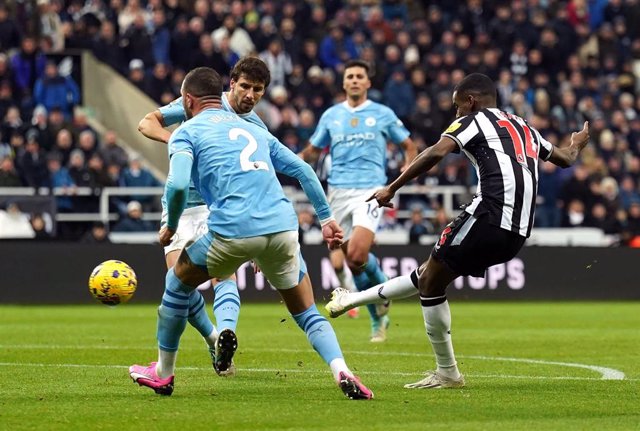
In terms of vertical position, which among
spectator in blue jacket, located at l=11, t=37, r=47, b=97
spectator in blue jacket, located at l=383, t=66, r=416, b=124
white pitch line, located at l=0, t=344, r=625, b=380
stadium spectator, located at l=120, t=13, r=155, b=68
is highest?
stadium spectator, located at l=120, t=13, r=155, b=68

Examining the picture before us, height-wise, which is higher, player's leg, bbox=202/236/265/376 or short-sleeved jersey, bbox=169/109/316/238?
short-sleeved jersey, bbox=169/109/316/238

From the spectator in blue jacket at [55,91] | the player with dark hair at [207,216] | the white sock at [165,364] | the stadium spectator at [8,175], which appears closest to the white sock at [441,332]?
the player with dark hair at [207,216]

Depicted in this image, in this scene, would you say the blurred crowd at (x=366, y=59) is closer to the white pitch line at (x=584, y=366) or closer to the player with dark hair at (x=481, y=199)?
the white pitch line at (x=584, y=366)

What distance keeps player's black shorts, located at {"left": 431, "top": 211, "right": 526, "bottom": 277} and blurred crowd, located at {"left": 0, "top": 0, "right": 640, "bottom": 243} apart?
1331 centimetres

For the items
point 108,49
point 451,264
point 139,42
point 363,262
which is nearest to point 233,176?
point 451,264

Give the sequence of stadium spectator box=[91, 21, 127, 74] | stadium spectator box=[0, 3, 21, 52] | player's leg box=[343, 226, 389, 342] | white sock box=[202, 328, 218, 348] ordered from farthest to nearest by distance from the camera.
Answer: stadium spectator box=[91, 21, 127, 74]
stadium spectator box=[0, 3, 21, 52]
player's leg box=[343, 226, 389, 342]
white sock box=[202, 328, 218, 348]

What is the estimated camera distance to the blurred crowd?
25.3m

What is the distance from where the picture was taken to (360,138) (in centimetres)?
1586

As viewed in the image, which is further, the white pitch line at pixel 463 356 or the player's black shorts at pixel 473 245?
the white pitch line at pixel 463 356

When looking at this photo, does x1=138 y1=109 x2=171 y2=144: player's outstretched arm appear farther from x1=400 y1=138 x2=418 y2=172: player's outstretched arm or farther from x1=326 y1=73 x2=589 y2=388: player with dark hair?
x1=400 y1=138 x2=418 y2=172: player's outstretched arm

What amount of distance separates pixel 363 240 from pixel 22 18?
13.9m

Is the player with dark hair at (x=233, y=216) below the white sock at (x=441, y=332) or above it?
above

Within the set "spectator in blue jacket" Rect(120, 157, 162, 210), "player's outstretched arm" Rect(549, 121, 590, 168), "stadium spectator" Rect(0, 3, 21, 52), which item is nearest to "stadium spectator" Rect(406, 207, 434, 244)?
"spectator in blue jacket" Rect(120, 157, 162, 210)

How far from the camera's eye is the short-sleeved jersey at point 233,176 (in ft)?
28.8
